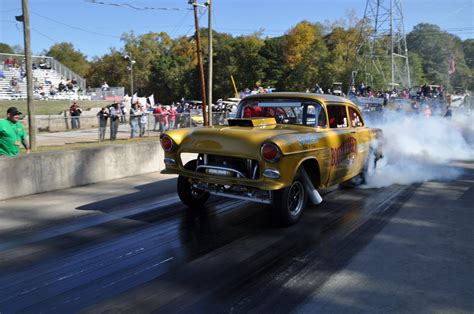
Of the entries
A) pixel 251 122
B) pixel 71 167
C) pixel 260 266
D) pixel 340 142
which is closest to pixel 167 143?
pixel 251 122

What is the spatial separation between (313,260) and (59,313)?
8.25 ft

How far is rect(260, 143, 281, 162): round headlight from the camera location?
194 inches

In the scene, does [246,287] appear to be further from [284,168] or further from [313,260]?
[284,168]

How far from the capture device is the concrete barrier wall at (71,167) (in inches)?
279

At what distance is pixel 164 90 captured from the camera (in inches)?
3383

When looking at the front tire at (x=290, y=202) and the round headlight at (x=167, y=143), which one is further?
the round headlight at (x=167, y=143)

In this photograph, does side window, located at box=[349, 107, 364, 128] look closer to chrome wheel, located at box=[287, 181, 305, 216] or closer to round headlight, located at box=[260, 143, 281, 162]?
chrome wheel, located at box=[287, 181, 305, 216]

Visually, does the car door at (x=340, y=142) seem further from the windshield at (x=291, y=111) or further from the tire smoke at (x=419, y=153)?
the tire smoke at (x=419, y=153)

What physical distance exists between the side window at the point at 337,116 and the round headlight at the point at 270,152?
1819 mm

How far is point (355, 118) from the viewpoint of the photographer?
24.5 ft

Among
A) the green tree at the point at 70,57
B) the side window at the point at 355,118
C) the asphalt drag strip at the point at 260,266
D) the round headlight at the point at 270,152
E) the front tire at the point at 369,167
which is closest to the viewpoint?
the asphalt drag strip at the point at 260,266

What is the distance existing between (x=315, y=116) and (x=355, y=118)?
62.4 inches

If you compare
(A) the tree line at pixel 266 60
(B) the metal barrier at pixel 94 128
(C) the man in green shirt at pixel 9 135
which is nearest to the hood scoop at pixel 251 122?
(C) the man in green shirt at pixel 9 135

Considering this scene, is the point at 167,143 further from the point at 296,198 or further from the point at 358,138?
the point at 358,138
